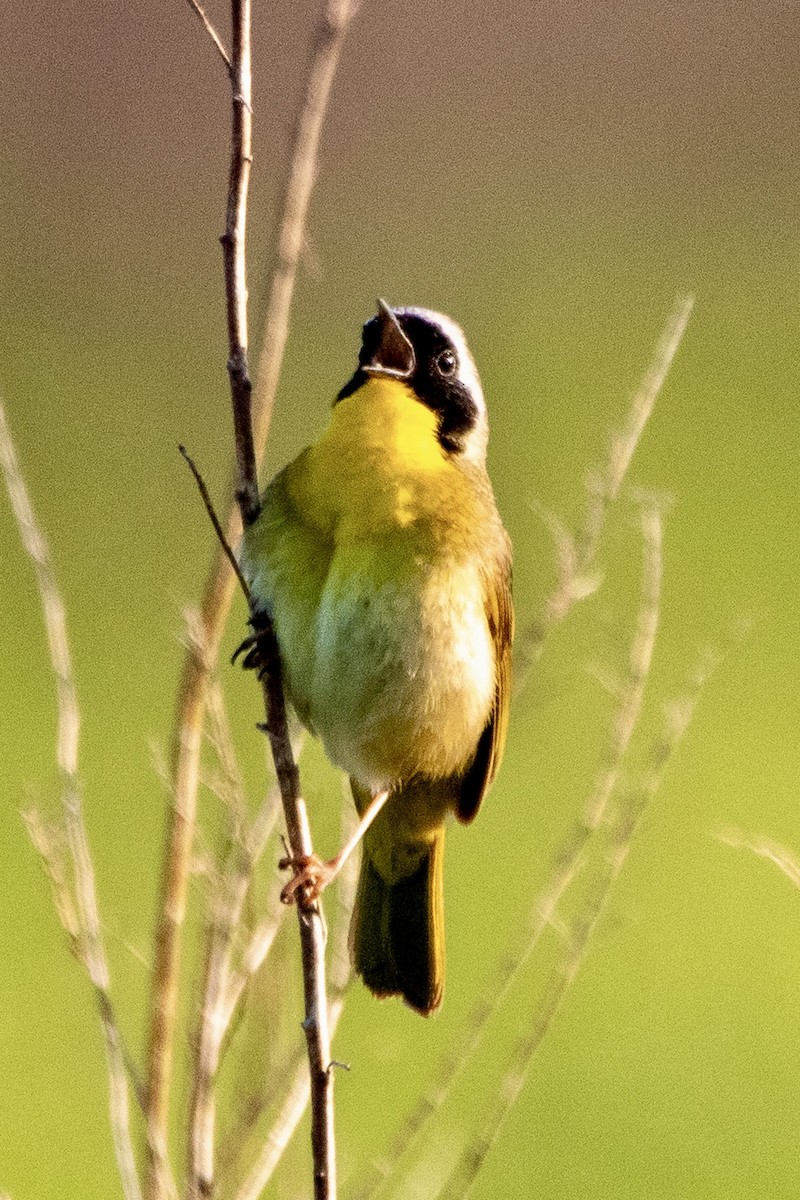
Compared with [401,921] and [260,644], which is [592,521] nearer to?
[260,644]

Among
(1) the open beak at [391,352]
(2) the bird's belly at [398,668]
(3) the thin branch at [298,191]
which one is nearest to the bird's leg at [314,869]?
(2) the bird's belly at [398,668]

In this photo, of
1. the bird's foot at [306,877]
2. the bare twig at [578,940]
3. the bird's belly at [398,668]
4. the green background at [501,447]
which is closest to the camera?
the bare twig at [578,940]

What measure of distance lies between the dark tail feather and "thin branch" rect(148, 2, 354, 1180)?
75 cm

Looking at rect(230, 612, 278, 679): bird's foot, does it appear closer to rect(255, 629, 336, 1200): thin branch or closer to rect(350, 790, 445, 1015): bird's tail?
rect(255, 629, 336, 1200): thin branch

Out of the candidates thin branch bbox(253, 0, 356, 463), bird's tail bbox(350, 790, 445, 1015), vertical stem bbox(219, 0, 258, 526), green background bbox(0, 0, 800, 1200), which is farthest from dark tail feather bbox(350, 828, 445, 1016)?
vertical stem bbox(219, 0, 258, 526)

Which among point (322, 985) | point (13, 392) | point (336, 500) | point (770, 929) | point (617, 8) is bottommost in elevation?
point (770, 929)

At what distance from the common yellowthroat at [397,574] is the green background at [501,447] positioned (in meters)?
0.14

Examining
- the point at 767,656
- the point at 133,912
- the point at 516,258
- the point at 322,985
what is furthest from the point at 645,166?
the point at 322,985

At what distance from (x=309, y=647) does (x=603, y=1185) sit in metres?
2.35

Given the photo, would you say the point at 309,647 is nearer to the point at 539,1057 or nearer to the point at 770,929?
the point at 539,1057

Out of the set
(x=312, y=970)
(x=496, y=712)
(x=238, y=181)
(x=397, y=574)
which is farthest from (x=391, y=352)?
(x=312, y=970)

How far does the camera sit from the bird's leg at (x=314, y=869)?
2.54 m

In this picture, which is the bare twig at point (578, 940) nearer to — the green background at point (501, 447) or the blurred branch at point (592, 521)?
the blurred branch at point (592, 521)

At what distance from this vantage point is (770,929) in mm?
5797
